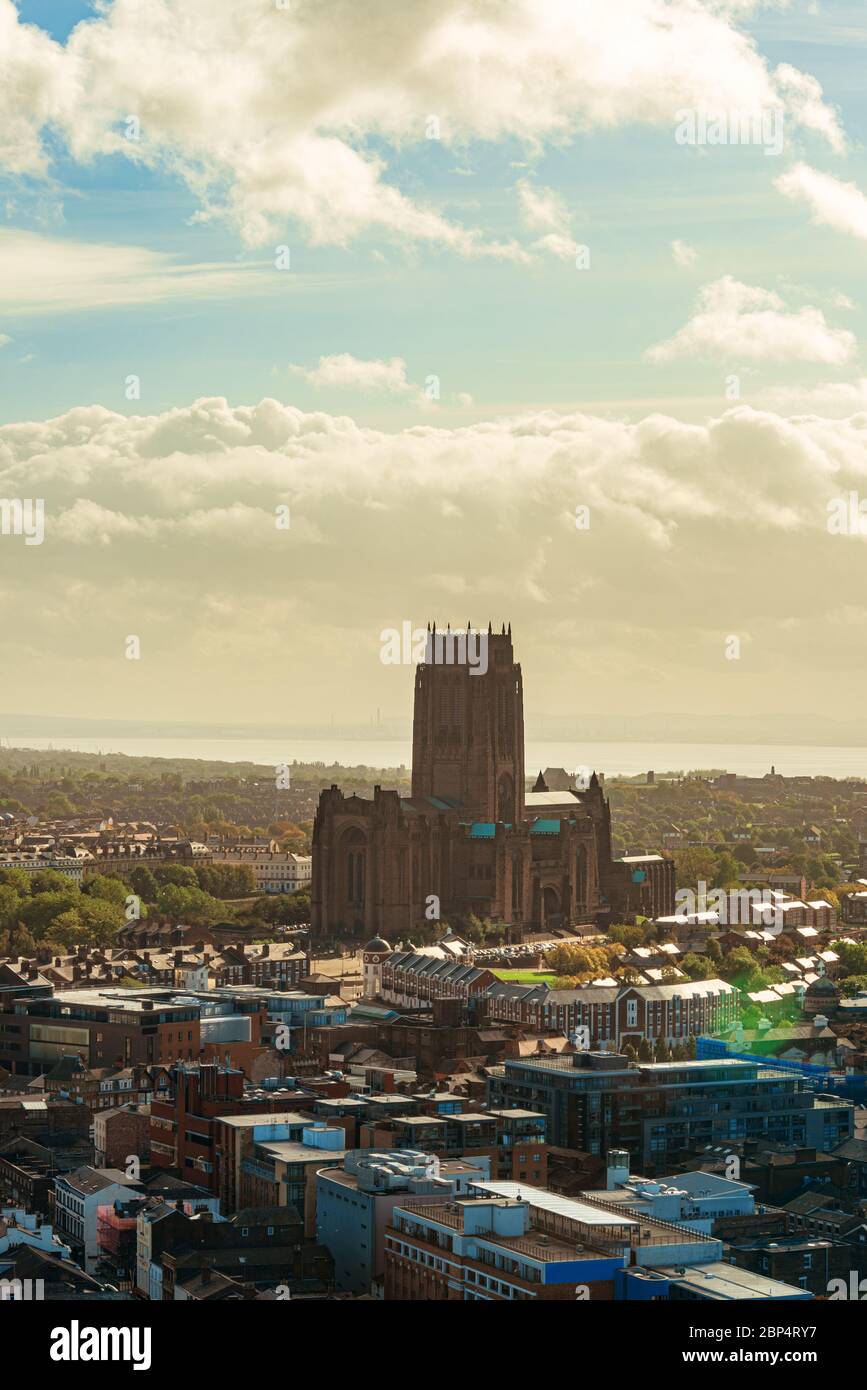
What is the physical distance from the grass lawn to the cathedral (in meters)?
14.7

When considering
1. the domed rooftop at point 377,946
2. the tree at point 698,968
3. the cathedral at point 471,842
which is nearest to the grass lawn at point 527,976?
the tree at point 698,968

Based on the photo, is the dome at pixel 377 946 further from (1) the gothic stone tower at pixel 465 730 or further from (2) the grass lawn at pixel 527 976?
(1) the gothic stone tower at pixel 465 730

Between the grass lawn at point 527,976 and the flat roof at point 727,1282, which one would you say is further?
the grass lawn at point 527,976

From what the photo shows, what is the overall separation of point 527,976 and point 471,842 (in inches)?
866

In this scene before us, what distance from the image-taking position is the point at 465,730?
110 m

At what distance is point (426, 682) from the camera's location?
11081cm

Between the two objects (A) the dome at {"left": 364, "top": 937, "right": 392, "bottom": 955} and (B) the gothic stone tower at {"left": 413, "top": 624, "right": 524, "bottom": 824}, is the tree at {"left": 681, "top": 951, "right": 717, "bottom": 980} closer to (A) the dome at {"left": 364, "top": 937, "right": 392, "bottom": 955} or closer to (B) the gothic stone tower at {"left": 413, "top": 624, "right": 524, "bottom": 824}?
(A) the dome at {"left": 364, "top": 937, "right": 392, "bottom": 955}

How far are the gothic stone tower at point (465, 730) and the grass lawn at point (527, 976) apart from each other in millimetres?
25254

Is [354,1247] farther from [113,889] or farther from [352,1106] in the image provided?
[113,889]

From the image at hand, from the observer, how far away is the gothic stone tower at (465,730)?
360ft

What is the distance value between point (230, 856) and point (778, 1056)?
92.5 m

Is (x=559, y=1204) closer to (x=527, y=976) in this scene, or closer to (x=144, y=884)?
(x=527, y=976)

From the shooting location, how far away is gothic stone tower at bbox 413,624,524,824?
10975 centimetres
